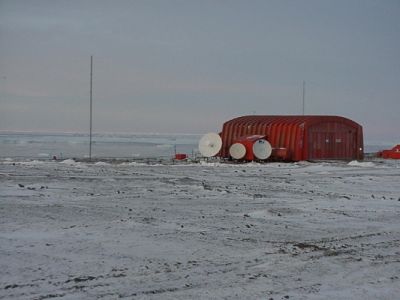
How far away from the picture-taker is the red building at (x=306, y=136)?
3234 cm

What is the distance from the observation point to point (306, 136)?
32.3 m

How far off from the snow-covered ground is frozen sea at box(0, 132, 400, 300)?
0.02 m

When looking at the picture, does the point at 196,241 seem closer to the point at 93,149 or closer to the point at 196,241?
the point at 196,241

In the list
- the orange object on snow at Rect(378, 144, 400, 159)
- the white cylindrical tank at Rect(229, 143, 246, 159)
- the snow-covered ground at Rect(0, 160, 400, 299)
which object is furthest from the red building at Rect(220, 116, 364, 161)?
the snow-covered ground at Rect(0, 160, 400, 299)

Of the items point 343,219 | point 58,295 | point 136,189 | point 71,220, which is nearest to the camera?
point 58,295

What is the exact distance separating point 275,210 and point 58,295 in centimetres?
765

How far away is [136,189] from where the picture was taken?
17000 millimetres

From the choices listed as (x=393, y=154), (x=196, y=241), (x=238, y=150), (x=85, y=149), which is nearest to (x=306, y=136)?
(x=238, y=150)

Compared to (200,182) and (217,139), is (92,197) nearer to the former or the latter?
(200,182)

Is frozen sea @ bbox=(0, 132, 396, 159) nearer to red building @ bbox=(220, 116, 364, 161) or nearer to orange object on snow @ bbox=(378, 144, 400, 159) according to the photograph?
red building @ bbox=(220, 116, 364, 161)

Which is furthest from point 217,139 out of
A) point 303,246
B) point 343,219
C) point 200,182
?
point 303,246

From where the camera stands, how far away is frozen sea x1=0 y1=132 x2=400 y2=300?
22.2ft

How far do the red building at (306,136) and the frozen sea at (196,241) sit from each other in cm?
1358

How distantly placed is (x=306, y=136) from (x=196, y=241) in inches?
940
